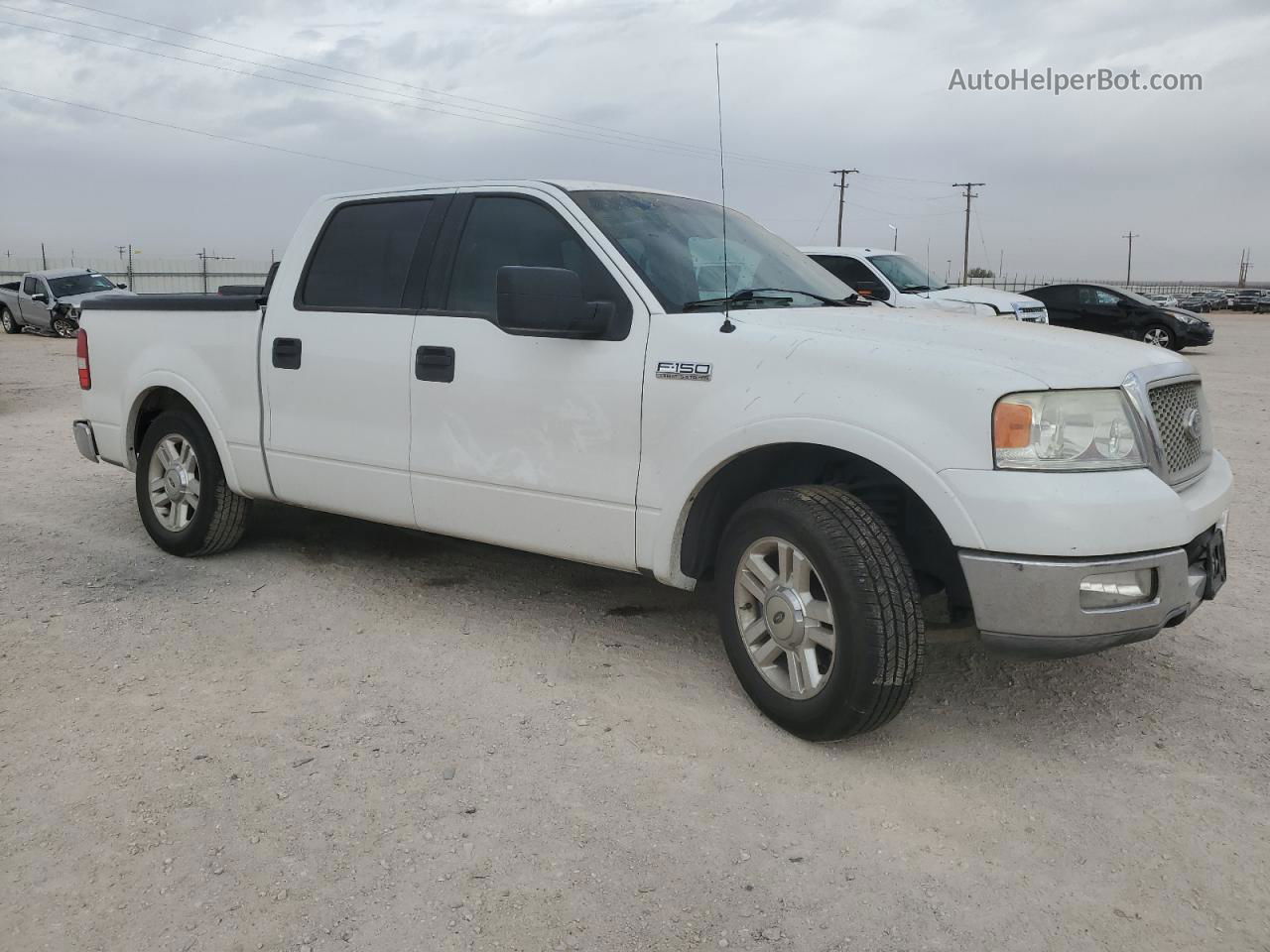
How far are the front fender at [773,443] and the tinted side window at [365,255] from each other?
5.58 feet

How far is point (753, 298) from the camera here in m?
4.14

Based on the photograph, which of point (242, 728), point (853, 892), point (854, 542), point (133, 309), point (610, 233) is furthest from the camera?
point (133, 309)

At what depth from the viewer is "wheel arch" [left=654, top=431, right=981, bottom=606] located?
3.64 metres

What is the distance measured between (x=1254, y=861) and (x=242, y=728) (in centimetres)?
313

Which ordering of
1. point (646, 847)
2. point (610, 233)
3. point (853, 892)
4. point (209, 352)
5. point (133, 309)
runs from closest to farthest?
1. point (853, 892)
2. point (646, 847)
3. point (610, 233)
4. point (209, 352)
5. point (133, 309)

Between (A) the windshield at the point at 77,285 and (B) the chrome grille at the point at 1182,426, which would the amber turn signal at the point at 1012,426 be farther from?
(A) the windshield at the point at 77,285

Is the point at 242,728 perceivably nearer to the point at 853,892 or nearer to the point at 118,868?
the point at 118,868

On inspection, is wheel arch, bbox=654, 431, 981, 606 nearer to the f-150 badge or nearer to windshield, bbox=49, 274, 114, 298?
the f-150 badge

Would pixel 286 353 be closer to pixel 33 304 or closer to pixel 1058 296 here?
pixel 1058 296

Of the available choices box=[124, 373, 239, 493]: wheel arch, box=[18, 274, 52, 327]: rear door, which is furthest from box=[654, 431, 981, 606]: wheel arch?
box=[18, 274, 52, 327]: rear door

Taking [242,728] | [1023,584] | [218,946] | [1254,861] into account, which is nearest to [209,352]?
[242,728]

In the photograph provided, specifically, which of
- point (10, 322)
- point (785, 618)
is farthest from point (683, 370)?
point (10, 322)

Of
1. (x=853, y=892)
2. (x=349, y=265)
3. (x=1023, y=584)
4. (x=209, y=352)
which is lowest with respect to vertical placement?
(x=853, y=892)

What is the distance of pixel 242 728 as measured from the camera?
3.72 meters
